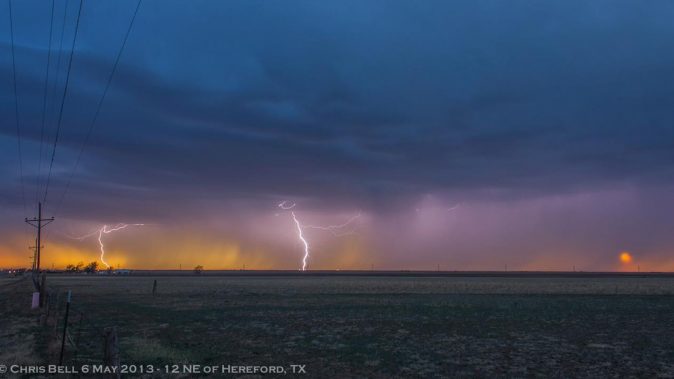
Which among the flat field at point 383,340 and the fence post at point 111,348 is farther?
the flat field at point 383,340

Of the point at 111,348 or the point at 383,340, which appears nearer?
the point at 111,348

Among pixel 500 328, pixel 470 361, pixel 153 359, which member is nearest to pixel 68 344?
pixel 153 359

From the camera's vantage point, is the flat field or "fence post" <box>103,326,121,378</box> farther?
the flat field

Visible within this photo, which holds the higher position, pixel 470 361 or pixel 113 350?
pixel 113 350

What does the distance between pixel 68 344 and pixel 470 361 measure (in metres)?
15.6

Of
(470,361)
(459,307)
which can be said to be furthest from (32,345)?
(459,307)

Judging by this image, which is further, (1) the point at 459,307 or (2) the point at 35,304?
(1) the point at 459,307

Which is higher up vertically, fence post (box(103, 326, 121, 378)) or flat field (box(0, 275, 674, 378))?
fence post (box(103, 326, 121, 378))

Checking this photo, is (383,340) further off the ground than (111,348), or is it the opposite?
(111,348)

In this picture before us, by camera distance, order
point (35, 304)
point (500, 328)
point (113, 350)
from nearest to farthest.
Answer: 1. point (113, 350)
2. point (500, 328)
3. point (35, 304)

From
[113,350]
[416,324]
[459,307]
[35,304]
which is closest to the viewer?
[113,350]

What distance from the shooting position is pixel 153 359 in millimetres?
19500

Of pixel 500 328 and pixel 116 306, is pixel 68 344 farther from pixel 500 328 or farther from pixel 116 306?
pixel 116 306

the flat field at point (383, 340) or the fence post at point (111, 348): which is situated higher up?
the fence post at point (111, 348)
